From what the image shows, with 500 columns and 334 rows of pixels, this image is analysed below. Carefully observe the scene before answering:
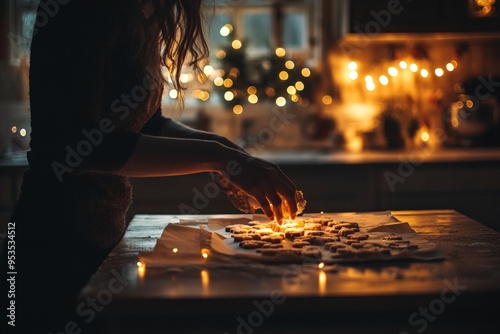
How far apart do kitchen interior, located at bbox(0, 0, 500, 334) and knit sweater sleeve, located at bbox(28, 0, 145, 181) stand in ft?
6.49

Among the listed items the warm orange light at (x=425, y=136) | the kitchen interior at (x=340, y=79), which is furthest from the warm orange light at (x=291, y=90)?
the warm orange light at (x=425, y=136)

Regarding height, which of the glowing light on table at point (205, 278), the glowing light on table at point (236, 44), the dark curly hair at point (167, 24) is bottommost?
the glowing light on table at point (205, 278)

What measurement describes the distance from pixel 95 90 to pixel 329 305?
1.77ft

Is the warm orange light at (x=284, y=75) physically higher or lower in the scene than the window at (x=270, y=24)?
lower

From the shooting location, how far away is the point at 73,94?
42.8 inches

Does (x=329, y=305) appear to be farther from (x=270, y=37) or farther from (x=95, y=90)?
(x=270, y=37)

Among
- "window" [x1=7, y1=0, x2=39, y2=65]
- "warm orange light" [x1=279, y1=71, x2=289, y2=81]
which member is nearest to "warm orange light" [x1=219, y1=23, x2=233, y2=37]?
"warm orange light" [x1=279, y1=71, x2=289, y2=81]

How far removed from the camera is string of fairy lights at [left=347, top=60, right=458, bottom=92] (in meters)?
3.42

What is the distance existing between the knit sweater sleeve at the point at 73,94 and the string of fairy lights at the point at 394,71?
2.45m

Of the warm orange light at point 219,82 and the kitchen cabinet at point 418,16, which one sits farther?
the warm orange light at point 219,82

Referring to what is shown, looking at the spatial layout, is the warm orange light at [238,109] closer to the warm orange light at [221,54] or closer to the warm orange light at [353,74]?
the warm orange light at [221,54]

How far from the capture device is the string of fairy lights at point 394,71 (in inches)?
135

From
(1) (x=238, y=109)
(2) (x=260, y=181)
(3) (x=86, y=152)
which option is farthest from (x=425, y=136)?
(3) (x=86, y=152)

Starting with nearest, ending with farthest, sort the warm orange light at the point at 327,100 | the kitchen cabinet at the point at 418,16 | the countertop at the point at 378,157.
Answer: the countertop at the point at 378,157, the kitchen cabinet at the point at 418,16, the warm orange light at the point at 327,100
